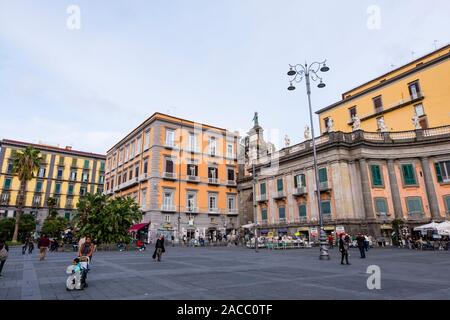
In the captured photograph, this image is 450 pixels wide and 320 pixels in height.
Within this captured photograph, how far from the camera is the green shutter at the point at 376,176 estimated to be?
2834 cm

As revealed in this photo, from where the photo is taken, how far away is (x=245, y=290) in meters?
7.20

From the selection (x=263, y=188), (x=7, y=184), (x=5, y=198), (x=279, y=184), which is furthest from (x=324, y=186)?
(x=7, y=184)

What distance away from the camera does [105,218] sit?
969 inches

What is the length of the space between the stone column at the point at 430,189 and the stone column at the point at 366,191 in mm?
5355

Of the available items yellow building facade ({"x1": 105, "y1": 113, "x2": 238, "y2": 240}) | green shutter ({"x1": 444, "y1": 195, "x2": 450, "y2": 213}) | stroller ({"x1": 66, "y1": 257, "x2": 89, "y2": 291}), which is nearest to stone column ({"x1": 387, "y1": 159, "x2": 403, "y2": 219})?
green shutter ({"x1": 444, "y1": 195, "x2": 450, "y2": 213})

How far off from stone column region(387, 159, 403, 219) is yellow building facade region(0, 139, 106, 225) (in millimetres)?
54248

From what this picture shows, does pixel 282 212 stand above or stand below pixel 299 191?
below

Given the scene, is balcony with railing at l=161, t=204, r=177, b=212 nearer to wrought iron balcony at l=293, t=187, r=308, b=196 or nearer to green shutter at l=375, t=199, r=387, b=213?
wrought iron balcony at l=293, t=187, r=308, b=196

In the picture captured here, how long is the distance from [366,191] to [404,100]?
13.7 metres

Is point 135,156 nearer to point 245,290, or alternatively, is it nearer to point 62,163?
point 62,163

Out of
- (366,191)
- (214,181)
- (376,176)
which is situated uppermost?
(214,181)

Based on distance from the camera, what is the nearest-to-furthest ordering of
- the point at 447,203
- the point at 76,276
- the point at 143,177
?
the point at 76,276 → the point at 447,203 → the point at 143,177

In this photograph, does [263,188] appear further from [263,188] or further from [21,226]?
[21,226]

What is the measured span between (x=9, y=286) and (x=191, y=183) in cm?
3059
